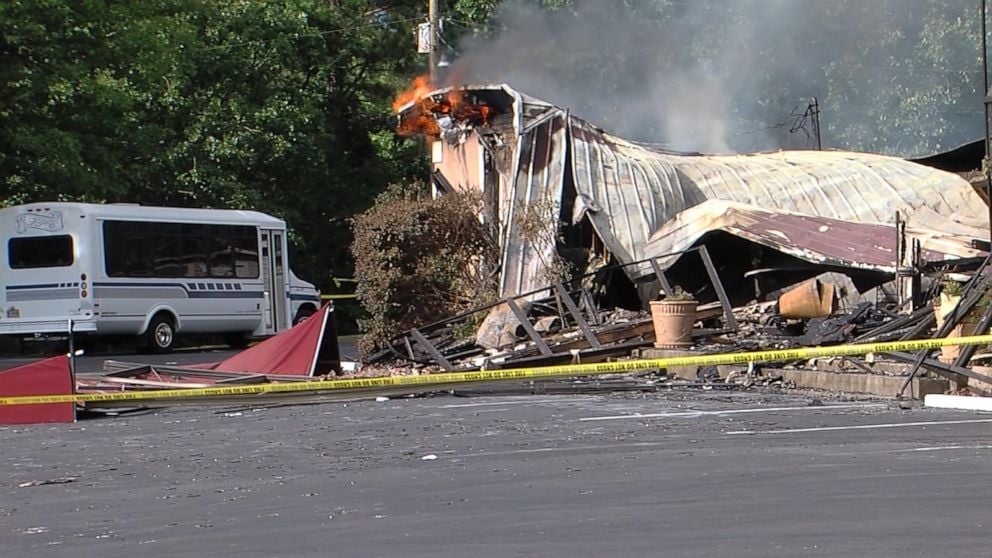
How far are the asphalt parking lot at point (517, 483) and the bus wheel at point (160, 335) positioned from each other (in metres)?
15.0

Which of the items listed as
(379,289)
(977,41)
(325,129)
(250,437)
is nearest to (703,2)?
(977,41)

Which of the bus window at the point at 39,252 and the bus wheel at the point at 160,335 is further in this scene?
the bus wheel at the point at 160,335

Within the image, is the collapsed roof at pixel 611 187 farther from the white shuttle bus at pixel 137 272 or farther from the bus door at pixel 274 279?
the white shuttle bus at pixel 137 272

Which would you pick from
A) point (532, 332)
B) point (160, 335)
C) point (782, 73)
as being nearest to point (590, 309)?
point (532, 332)

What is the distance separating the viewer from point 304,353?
17172 mm

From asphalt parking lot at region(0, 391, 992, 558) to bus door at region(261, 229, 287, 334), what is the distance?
17505 mm

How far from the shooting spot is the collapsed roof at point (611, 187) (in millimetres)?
23109

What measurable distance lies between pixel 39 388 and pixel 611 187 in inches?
490

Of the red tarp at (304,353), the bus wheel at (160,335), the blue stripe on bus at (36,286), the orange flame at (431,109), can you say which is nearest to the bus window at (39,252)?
the blue stripe on bus at (36,286)

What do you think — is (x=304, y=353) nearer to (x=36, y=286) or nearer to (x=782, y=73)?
(x=36, y=286)

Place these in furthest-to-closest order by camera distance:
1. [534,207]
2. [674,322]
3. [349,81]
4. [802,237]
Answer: [349,81] < [534,207] < [802,237] < [674,322]

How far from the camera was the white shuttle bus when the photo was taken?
89.5 ft

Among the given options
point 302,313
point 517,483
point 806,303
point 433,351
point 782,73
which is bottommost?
point 517,483

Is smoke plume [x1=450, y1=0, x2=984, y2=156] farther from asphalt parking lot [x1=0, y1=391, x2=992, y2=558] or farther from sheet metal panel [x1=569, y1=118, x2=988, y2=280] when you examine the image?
asphalt parking lot [x1=0, y1=391, x2=992, y2=558]
